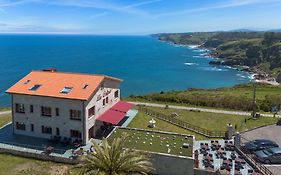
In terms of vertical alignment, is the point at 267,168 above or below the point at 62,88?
below

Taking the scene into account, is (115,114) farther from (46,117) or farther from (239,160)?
(239,160)

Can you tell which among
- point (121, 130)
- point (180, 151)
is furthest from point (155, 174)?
point (121, 130)

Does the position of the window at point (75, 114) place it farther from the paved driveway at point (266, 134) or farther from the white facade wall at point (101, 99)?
the paved driveway at point (266, 134)

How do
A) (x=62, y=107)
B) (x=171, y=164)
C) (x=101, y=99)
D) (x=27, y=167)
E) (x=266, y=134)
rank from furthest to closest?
1. (x=266, y=134)
2. (x=101, y=99)
3. (x=62, y=107)
4. (x=27, y=167)
5. (x=171, y=164)

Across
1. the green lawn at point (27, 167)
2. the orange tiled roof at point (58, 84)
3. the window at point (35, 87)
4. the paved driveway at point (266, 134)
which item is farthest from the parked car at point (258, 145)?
the window at point (35, 87)

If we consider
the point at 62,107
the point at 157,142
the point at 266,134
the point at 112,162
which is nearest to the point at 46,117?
the point at 62,107

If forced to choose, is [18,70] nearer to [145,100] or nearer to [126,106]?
[145,100]

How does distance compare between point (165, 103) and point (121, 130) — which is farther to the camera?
point (165, 103)
